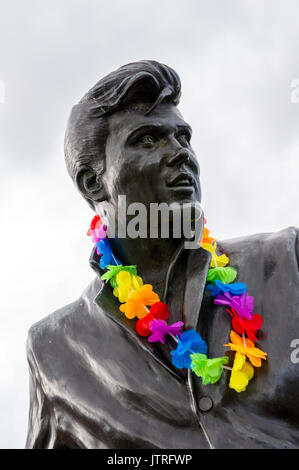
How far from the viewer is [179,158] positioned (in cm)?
469

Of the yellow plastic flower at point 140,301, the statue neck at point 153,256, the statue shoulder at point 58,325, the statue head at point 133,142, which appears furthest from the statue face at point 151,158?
the statue shoulder at point 58,325

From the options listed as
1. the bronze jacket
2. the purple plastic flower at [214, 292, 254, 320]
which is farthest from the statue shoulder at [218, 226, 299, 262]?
the purple plastic flower at [214, 292, 254, 320]

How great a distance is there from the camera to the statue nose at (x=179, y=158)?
468cm

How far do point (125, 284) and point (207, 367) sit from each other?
32.4 inches

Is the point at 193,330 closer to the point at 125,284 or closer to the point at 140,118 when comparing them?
the point at 125,284

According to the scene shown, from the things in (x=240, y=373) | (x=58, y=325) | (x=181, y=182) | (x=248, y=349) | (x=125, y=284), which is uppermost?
(x=181, y=182)

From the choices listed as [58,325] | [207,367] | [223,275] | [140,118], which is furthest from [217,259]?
[58,325]

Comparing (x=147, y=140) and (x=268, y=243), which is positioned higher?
(x=147, y=140)

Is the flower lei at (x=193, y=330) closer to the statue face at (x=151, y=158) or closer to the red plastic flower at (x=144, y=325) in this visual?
the red plastic flower at (x=144, y=325)

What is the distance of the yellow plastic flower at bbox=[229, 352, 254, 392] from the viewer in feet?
13.3

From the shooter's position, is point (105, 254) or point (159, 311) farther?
point (105, 254)

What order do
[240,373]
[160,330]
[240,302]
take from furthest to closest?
[160,330] → [240,302] → [240,373]
